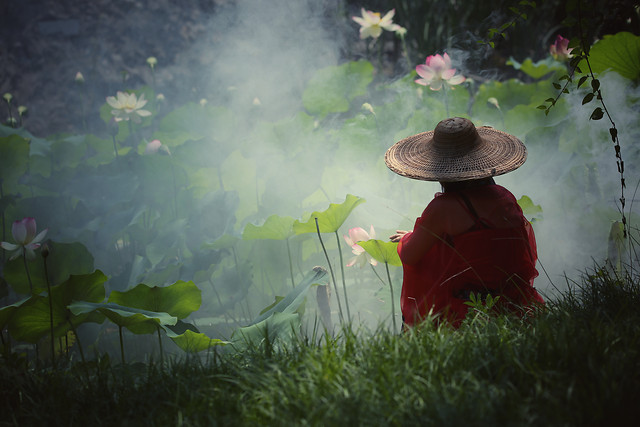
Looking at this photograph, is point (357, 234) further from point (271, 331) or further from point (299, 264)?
point (299, 264)

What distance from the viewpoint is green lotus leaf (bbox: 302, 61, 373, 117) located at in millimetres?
2906

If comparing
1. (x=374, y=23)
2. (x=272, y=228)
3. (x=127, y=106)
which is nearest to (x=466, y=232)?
(x=272, y=228)

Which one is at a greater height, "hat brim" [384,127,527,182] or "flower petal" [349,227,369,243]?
"hat brim" [384,127,527,182]

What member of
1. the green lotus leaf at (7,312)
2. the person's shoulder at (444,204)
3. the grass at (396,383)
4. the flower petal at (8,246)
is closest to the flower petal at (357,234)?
the person's shoulder at (444,204)

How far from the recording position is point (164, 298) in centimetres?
166

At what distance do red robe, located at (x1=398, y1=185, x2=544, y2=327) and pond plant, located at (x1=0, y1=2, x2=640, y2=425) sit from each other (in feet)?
0.22

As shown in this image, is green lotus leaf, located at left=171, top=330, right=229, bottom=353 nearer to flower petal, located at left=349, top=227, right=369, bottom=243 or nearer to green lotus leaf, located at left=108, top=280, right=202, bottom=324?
green lotus leaf, located at left=108, top=280, right=202, bottom=324

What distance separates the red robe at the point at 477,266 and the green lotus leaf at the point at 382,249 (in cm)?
7

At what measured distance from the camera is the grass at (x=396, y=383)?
0.94m

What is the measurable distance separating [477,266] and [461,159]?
0.96 feet

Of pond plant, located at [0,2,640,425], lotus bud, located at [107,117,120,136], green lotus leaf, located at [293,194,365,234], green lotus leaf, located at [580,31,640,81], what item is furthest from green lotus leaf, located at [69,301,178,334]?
green lotus leaf, located at [580,31,640,81]

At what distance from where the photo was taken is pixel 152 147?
2609mm

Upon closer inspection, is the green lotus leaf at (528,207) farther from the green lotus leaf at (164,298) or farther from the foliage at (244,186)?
the green lotus leaf at (164,298)

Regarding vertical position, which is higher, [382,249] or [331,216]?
[331,216]
